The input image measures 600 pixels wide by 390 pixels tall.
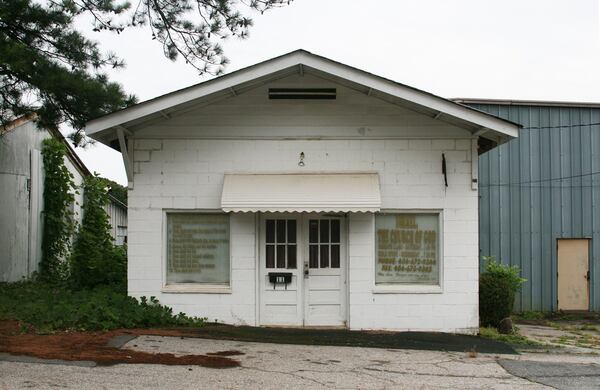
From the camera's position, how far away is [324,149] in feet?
39.3

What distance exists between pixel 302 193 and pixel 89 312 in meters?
3.76

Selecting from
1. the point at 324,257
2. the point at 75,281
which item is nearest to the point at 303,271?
the point at 324,257

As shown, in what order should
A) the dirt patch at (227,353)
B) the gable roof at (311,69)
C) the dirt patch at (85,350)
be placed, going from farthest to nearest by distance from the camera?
the gable roof at (311,69) < the dirt patch at (227,353) < the dirt patch at (85,350)

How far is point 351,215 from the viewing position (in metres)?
11.9

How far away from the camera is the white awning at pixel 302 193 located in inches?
448

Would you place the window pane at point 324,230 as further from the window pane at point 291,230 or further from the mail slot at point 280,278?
the mail slot at point 280,278

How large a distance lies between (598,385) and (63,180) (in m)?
14.9

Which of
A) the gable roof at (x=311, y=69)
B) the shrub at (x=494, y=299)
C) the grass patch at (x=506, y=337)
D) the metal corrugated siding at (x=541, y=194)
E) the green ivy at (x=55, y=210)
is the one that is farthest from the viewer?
the green ivy at (x=55, y=210)

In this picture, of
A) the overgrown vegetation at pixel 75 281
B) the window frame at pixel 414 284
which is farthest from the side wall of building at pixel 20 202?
the window frame at pixel 414 284

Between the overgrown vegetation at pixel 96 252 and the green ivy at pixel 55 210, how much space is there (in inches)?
50.1

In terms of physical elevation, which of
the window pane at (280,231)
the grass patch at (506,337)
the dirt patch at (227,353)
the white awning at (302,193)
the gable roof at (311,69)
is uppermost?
the gable roof at (311,69)

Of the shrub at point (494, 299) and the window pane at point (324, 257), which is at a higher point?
the window pane at point (324, 257)

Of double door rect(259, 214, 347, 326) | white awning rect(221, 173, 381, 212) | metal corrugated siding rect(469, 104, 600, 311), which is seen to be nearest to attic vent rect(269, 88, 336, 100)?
white awning rect(221, 173, 381, 212)

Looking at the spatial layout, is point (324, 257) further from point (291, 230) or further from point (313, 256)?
point (291, 230)
